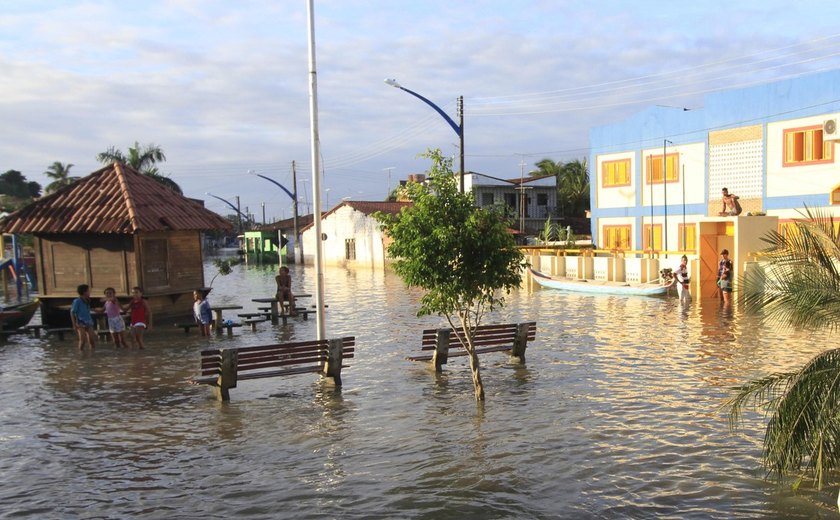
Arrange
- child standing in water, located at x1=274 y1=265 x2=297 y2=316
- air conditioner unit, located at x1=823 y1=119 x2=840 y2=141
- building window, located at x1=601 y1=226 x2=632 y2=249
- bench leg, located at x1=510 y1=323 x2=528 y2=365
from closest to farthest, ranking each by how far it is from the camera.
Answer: bench leg, located at x1=510 y1=323 x2=528 y2=365 → child standing in water, located at x1=274 y1=265 x2=297 y2=316 → air conditioner unit, located at x1=823 y1=119 x2=840 y2=141 → building window, located at x1=601 y1=226 x2=632 y2=249

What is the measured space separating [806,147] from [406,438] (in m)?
25.5

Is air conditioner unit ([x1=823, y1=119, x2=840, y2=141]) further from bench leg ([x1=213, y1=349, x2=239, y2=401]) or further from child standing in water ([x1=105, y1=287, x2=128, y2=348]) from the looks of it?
child standing in water ([x1=105, y1=287, x2=128, y2=348])

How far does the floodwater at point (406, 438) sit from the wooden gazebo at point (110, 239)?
14.5ft

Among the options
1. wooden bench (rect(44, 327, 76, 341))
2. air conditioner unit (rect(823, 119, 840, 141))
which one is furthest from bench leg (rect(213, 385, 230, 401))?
air conditioner unit (rect(823, 119, 840, 141))

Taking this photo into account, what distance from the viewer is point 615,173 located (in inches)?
1535

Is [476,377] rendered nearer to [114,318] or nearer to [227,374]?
[227,374]

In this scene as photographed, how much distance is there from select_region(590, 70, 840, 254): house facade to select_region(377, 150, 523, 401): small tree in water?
17.9m

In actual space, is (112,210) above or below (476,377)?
above

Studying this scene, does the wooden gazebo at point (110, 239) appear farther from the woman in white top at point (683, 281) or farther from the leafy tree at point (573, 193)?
the leafy tree at point (573, 193)

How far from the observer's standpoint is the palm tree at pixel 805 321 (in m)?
6.66

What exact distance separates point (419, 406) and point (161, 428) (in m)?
3.99

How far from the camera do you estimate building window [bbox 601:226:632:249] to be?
3834 centimetres

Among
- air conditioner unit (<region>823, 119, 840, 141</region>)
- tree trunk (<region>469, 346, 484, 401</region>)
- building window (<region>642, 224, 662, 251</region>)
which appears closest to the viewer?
tree trunk (<region>469, 346, 484, 401</region>)

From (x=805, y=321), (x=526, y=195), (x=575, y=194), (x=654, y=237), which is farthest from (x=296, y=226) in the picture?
(x=805, y=321)
